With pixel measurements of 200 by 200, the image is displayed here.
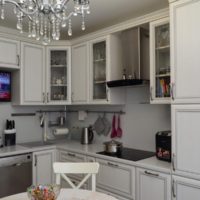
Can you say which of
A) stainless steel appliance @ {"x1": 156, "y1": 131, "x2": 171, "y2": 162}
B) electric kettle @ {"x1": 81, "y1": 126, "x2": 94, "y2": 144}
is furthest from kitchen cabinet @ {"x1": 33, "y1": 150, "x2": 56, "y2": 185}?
stainless steel appliance @ {"x1": 156, "y1": 131, "x2": 171, "y2": 162}

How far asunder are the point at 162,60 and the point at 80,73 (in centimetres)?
127

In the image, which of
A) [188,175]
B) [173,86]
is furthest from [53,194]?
[173,86]

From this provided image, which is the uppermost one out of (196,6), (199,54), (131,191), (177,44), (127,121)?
(196,6)

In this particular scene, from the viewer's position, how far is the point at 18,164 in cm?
265

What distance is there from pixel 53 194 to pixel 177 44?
Result: 1495 mm

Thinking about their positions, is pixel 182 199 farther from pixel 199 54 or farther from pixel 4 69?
pixel 4 69

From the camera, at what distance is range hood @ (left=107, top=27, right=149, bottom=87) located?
252cm

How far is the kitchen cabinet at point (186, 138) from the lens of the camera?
5.72 feet

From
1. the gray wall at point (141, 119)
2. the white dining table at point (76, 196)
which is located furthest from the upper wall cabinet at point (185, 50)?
the white dining table at point (76, 196)

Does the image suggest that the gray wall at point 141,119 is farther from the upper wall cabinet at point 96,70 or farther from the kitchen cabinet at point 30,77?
the kitchen cabinet at point 30,77

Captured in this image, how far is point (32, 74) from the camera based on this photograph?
310cm

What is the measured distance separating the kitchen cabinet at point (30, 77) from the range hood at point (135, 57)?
3.54 ft

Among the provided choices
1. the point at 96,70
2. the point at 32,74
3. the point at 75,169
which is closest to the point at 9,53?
the point at 32,74

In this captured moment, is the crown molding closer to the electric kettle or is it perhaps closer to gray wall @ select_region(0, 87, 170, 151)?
gray wall @ select_region(0, 87, 170, 151)
